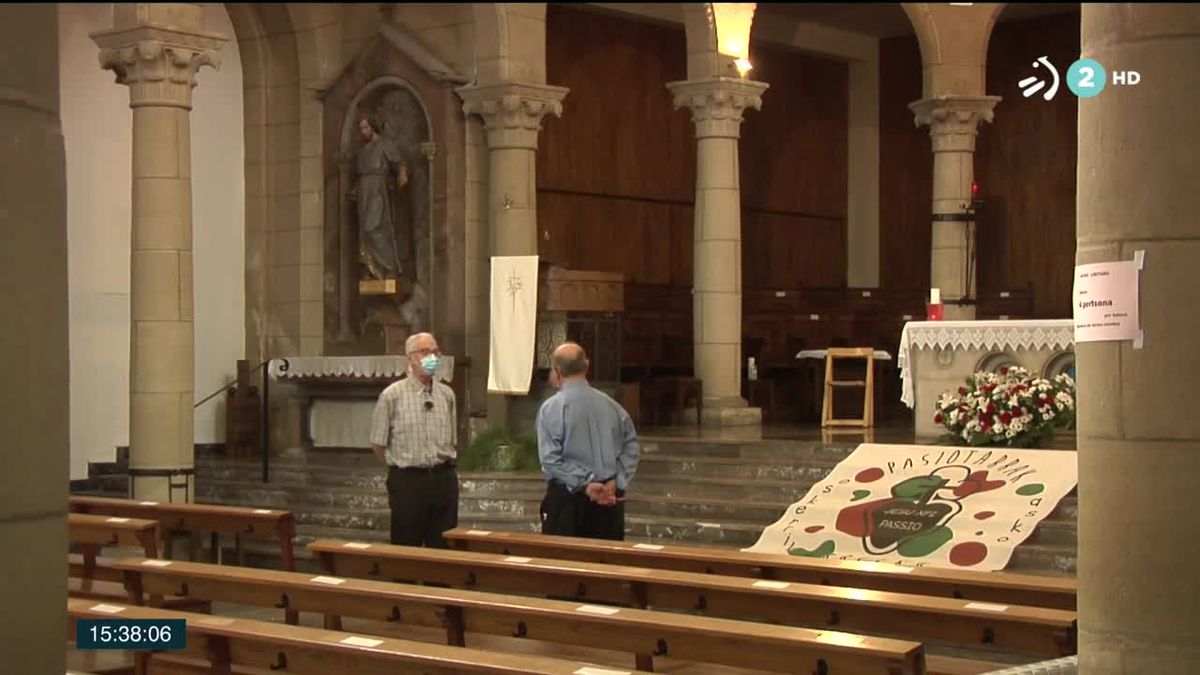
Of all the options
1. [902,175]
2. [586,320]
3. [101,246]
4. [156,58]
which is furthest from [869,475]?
[902,175]

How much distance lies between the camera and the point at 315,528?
43.9 ft

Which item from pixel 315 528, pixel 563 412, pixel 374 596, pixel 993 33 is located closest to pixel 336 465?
pixel 315 528

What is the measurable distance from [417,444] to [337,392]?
23.2 ft

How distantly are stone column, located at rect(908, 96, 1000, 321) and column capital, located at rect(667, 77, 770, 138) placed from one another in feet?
7.21

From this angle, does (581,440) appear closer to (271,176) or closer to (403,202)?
(403,202)

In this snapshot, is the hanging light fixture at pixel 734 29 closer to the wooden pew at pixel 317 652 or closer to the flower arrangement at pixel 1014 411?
the flower arrangement at pixel 1014 411

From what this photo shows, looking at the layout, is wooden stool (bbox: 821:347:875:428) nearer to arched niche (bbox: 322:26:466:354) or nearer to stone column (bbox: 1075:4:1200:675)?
arched niche (bbox: 322:26:466:354)

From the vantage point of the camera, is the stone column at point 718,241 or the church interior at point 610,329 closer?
the church interior at point 610,329

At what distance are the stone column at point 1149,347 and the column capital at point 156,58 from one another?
898 cm

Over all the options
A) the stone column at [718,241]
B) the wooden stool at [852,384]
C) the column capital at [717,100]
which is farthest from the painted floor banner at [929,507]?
the column capital at [717,100]

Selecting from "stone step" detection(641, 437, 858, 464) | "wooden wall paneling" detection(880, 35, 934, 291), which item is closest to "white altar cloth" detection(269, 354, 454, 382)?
"stone step" detection(641, 437, 858, 464)

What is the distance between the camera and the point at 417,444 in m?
9.68

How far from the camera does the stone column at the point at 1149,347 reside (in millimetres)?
4824

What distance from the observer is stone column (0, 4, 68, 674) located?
288 centimetres
